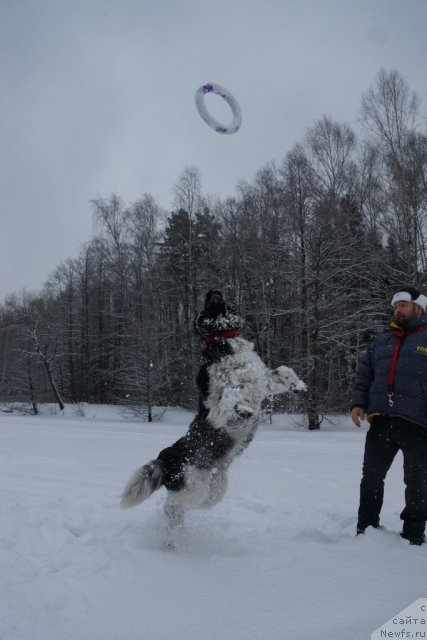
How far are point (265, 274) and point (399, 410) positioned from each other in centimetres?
1700

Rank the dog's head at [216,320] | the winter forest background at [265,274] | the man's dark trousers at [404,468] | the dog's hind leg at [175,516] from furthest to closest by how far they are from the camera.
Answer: the winter forest background at [265,274], the dog's head at [216,320], the dog's hind leg at [175,516], the man's dark trousers at [404,468]

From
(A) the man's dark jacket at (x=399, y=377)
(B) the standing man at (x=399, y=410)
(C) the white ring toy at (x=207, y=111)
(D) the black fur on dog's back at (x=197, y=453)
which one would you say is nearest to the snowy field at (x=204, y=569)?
(B) the standing man at (x=399, y=410)

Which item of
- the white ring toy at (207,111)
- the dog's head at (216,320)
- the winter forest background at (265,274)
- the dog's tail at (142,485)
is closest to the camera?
the dog's tail at (142,485)

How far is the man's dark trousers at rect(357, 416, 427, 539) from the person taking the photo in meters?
3.08

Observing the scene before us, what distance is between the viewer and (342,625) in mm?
1971

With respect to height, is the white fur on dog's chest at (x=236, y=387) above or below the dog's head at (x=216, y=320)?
below

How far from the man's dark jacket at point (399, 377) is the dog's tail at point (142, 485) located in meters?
1.55

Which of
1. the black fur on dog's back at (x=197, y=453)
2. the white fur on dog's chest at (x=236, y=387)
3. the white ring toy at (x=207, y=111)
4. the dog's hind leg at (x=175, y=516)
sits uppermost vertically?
the white ring toy at (x=207, y=111)

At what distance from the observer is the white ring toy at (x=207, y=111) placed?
20.0 ft

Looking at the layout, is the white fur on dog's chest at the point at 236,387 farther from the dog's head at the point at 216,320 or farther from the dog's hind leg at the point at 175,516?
the dog's hind leg at the point at 175,516

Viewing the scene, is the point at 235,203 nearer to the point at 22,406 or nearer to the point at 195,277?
the point at 195,277

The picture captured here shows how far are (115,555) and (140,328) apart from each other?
70.4 ft

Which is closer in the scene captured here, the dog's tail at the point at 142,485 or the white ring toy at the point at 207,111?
the dog's tail at the point at 142,485

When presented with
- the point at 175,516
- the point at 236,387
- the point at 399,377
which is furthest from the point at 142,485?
the point at 399,377
